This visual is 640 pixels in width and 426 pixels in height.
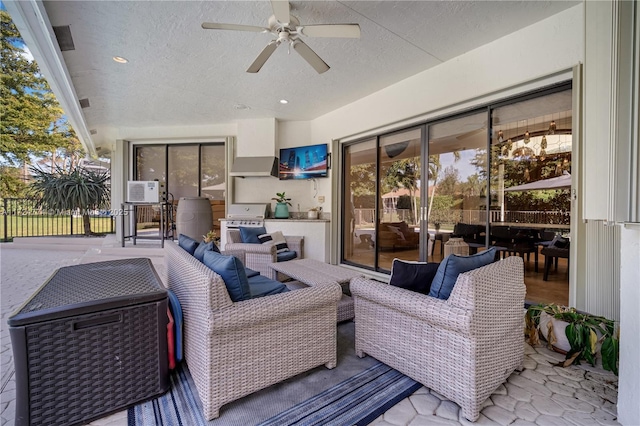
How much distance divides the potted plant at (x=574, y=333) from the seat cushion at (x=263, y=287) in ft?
6.66

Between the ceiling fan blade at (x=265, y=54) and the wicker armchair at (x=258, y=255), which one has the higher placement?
the ceiling fan blade at (x=265, y=54)

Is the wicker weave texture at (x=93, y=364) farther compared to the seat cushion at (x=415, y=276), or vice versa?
the seat cushion at (x=415, y=276)

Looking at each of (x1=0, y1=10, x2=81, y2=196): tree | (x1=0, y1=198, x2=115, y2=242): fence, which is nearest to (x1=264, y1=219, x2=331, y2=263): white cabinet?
(x1=0, y1=198, x2=115, y2=242): fence

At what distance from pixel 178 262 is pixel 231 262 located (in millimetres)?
543

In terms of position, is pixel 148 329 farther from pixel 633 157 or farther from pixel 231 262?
pixel 633 157

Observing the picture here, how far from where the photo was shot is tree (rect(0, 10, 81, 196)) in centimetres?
815

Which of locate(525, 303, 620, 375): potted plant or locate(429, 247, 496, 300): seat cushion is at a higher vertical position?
locate(429, 247, 496, 300): seat cushion

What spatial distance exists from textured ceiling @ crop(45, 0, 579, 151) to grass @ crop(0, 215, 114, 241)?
4313 millimetres

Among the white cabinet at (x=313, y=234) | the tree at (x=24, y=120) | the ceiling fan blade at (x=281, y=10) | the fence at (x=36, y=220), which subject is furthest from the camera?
the tree at (x=24, y=120)

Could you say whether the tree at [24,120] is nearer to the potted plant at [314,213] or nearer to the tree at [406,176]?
the potted plant at [314,213]

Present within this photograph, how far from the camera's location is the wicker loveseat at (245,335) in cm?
140

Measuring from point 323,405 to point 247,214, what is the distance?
14.1ft

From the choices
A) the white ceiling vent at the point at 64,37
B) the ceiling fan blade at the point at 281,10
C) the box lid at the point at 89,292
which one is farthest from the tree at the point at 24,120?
the ceiling fan blade at the point at 281,10

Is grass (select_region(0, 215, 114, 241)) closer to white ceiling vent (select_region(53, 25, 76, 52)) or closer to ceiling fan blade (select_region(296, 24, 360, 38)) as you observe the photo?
white ceiling vent (select_region(53, 25, 76, 52))
